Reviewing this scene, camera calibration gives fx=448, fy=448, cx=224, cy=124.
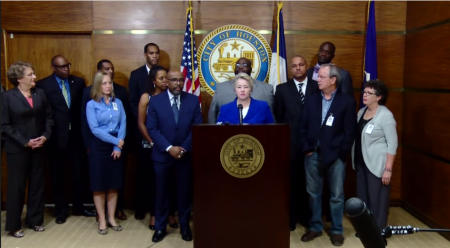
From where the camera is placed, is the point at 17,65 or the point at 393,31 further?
the point at 393,31

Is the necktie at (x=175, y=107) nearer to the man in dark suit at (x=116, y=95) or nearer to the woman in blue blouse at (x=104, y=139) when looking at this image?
the woman in blue blouse at (x=104, y=139)

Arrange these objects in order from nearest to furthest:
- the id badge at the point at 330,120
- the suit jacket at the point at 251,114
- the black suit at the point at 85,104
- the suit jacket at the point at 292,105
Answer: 1. the suit jacket at the point at 251,114
2. the id badge at the point at 330,120
3. the suit jacket at the point at 292,105
4. the black suit at the point at 85,104

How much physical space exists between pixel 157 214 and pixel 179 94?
1.12 meters

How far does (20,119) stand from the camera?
4160mm

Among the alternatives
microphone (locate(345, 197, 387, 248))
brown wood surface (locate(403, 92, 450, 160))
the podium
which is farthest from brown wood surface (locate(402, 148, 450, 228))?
microphone (locate(345, 197, 387, 248))

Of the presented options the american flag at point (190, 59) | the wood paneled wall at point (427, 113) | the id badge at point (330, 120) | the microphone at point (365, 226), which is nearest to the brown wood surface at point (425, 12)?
the wood paneled wall at point (427, 113)

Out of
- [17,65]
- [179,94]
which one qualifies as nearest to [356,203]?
[179,94]

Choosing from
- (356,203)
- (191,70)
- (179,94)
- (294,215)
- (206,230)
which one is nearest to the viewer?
(356,203)

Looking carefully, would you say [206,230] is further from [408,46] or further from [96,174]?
[408,46]

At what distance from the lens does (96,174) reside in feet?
13.8

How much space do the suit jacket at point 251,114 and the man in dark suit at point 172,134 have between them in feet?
1.52

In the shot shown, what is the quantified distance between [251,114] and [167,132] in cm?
82

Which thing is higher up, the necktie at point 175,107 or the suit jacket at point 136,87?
the suit jacket at point 136,87

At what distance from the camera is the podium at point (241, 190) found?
3.12 m
